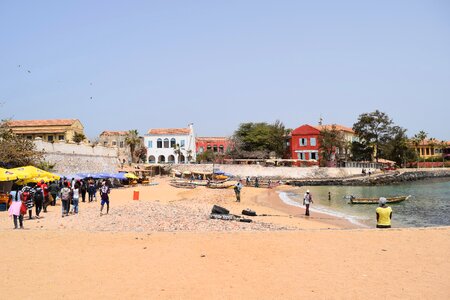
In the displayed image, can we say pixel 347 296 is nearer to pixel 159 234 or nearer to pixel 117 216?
pixel 159 234

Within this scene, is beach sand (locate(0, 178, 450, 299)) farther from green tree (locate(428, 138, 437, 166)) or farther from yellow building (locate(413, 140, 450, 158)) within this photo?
yellow building (locate(413, 140, 450, 158))

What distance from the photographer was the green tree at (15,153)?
29.1 metres

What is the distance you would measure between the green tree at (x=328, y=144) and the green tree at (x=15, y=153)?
5584 centimetres

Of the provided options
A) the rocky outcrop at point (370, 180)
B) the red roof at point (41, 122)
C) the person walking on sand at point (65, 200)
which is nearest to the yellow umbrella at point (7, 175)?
the person walking on sand at point (65, 200)

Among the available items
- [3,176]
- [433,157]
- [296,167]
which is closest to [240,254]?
[3,176]

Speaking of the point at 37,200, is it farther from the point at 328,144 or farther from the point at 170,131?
the point at 170,131

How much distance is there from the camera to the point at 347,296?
8203 mm

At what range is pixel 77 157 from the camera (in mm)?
45125

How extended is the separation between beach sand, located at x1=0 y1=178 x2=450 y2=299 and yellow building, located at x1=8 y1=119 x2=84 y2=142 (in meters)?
53.5

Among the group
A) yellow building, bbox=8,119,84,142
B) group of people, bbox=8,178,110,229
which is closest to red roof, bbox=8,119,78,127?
yellow building, bbox=8,119,84,142

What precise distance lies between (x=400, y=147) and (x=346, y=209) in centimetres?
→ 6554

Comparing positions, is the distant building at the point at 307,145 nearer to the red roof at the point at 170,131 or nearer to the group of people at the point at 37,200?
the red roof at the point at 170,131

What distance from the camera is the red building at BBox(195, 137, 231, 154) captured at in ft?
336

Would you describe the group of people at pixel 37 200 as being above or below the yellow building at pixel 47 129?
below
